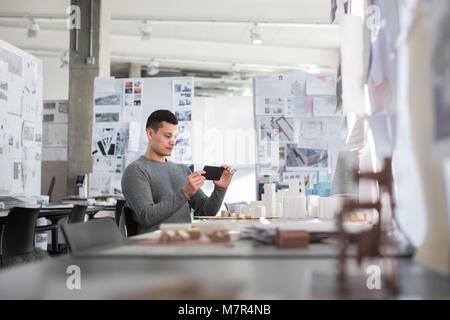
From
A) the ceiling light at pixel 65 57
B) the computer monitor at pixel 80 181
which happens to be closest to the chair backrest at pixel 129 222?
the computer monitor at pixel 80 181

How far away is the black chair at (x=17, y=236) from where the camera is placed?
3232mm

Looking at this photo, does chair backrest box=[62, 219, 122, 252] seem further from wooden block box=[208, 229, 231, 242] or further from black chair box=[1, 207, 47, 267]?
black chair box=[1, 207, 47, 267]

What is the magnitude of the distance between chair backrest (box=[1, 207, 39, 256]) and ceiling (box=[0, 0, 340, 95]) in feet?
19.9

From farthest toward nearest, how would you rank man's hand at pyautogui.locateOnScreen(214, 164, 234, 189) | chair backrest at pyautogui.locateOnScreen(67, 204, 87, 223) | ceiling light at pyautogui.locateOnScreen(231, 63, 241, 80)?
ceiling light at pyautogui.locateOnScreen(231, 63, 241, 80) → chair backrest at pyautogui.locateOnScreen(67, 204, 87, 223) → man's hand at pyautogui.locateOnScreen(214, 164, 234, 189)

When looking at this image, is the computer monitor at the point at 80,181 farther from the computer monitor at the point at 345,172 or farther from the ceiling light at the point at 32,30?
the computer monitor at the point at 345,172

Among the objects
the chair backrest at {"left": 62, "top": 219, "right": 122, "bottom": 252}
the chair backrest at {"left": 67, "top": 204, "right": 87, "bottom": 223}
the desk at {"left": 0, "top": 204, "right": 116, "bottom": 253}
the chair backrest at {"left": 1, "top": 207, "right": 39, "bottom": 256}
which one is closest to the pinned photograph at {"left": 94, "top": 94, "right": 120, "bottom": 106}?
the desk at {"left": 0, "top": 204, "right": 116, "bottom": 253}

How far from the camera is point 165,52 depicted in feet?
35.3

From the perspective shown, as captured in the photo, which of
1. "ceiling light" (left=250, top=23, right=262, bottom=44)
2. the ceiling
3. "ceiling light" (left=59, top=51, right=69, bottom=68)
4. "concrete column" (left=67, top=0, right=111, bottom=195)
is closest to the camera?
"concrete column" (left=67, top=0, right=111, bottom=195)

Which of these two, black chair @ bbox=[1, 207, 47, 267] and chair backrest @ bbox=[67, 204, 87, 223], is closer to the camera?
black chair @ bbox=[1, 207, 47, 267]

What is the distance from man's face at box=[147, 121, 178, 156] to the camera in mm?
2688

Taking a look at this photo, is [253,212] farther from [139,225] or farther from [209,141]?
[209,141]

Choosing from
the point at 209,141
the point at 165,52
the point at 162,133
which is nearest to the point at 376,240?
the point at 162,133

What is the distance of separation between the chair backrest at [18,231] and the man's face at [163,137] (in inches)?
47.3
